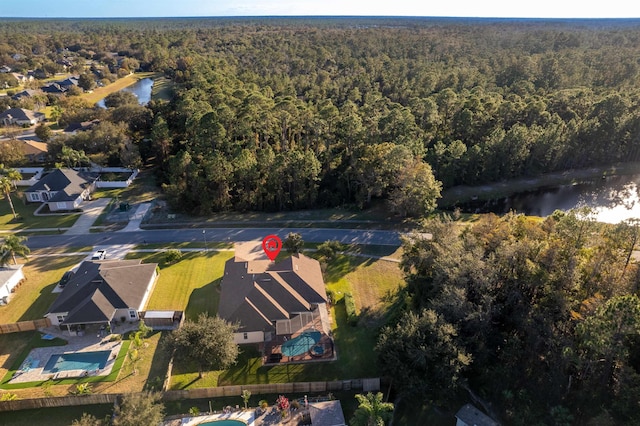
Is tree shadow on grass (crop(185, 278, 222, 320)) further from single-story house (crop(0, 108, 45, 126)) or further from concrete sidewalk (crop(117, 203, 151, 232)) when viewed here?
single-story house (crop(0, 108, 45, 126))

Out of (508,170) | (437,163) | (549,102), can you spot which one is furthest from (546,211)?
(549,102)

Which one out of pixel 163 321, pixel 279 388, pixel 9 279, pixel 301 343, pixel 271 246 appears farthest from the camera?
pixel 271 246

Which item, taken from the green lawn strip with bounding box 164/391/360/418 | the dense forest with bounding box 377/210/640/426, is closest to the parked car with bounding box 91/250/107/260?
the green lawn strip with bounding box 164/391/360/418

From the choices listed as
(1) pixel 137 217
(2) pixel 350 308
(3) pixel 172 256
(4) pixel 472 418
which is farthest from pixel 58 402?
(1) pixel 137 217

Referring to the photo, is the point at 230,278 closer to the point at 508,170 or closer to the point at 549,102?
the point at 508,170

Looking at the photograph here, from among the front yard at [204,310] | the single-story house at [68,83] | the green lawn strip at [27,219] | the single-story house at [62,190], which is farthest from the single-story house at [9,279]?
the single-story house at [68,83]

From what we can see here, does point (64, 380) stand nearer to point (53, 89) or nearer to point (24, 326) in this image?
point (24, 326)

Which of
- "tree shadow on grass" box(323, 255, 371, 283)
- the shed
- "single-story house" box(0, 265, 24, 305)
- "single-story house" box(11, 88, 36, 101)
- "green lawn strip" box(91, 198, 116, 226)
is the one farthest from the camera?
"single-story house" box(11, 88, 36, 101)
